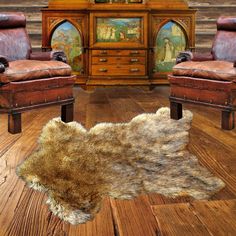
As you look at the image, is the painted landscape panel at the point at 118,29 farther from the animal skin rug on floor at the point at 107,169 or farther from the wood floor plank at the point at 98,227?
the wood floor plank at the point at 98,227

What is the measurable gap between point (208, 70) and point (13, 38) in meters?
1.93

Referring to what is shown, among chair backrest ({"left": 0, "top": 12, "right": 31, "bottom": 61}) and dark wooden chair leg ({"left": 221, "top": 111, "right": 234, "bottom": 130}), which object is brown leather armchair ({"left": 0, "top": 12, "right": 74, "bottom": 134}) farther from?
dark wooden chair leg ({"left": 221, "top": 111, "right": 234, "bottom": 130})

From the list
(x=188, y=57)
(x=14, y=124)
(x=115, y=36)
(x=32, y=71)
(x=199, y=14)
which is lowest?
(x=14, y=124)

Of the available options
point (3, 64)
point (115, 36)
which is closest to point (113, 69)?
point (115, 36)

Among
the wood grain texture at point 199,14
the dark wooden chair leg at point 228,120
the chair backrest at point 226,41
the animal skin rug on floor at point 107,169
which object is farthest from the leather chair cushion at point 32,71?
the wood grain texture at point 199,14

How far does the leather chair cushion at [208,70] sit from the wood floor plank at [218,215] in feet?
5.38

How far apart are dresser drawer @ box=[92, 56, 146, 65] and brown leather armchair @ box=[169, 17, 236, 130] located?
1.77 m

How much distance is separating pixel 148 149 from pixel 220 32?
7.13 ft

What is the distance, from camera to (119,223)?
144cm

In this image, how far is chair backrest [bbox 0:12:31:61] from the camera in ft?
12.5

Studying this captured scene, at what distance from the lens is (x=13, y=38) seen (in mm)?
3871

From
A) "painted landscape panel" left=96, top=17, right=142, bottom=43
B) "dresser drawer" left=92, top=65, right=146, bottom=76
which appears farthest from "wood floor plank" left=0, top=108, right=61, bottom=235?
"painted landscape panel" left=96, top=17, right=142, bottom=43

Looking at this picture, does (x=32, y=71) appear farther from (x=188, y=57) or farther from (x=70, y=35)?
(x=70, y=35)

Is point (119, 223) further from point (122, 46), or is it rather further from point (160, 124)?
point (122, 46)
